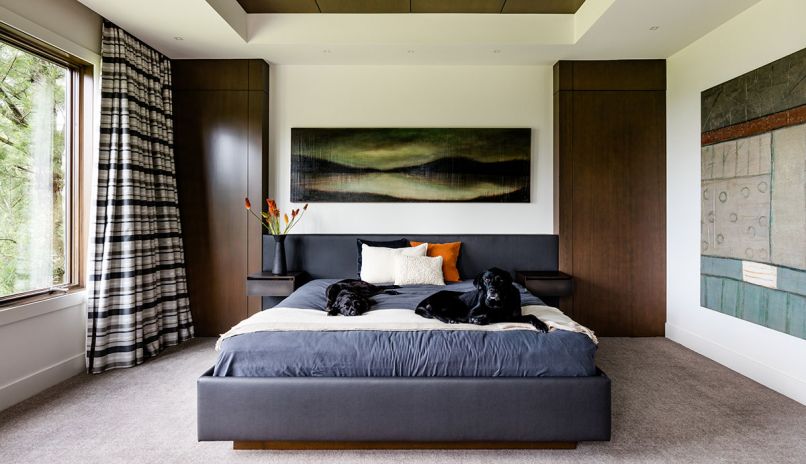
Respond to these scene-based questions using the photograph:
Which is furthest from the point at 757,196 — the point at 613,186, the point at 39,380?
the point at 39,380

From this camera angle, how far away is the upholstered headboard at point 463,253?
4.12 meters

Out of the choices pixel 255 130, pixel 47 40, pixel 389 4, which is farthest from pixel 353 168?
pixel 47 40

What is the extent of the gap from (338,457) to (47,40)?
3240mm

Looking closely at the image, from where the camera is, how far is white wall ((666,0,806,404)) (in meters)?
2.82

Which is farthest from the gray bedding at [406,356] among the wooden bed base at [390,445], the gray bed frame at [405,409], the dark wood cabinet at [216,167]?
the dark wood cabinet at [216,167]

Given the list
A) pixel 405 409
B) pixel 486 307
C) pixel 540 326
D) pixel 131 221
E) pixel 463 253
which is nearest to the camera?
pixel 405 409

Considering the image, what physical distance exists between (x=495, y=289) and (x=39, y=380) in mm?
3054

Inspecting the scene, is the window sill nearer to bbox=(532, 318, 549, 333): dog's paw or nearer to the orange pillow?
the orange pillow

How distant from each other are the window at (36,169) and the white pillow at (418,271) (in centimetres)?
252

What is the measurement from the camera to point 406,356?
2.08 m

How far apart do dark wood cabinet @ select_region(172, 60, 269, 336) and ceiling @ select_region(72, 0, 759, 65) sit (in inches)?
10.2

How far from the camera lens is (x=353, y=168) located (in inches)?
166

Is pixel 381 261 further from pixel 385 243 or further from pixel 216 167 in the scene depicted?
pixel 216 167

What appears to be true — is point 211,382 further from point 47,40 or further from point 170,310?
point 47,40
